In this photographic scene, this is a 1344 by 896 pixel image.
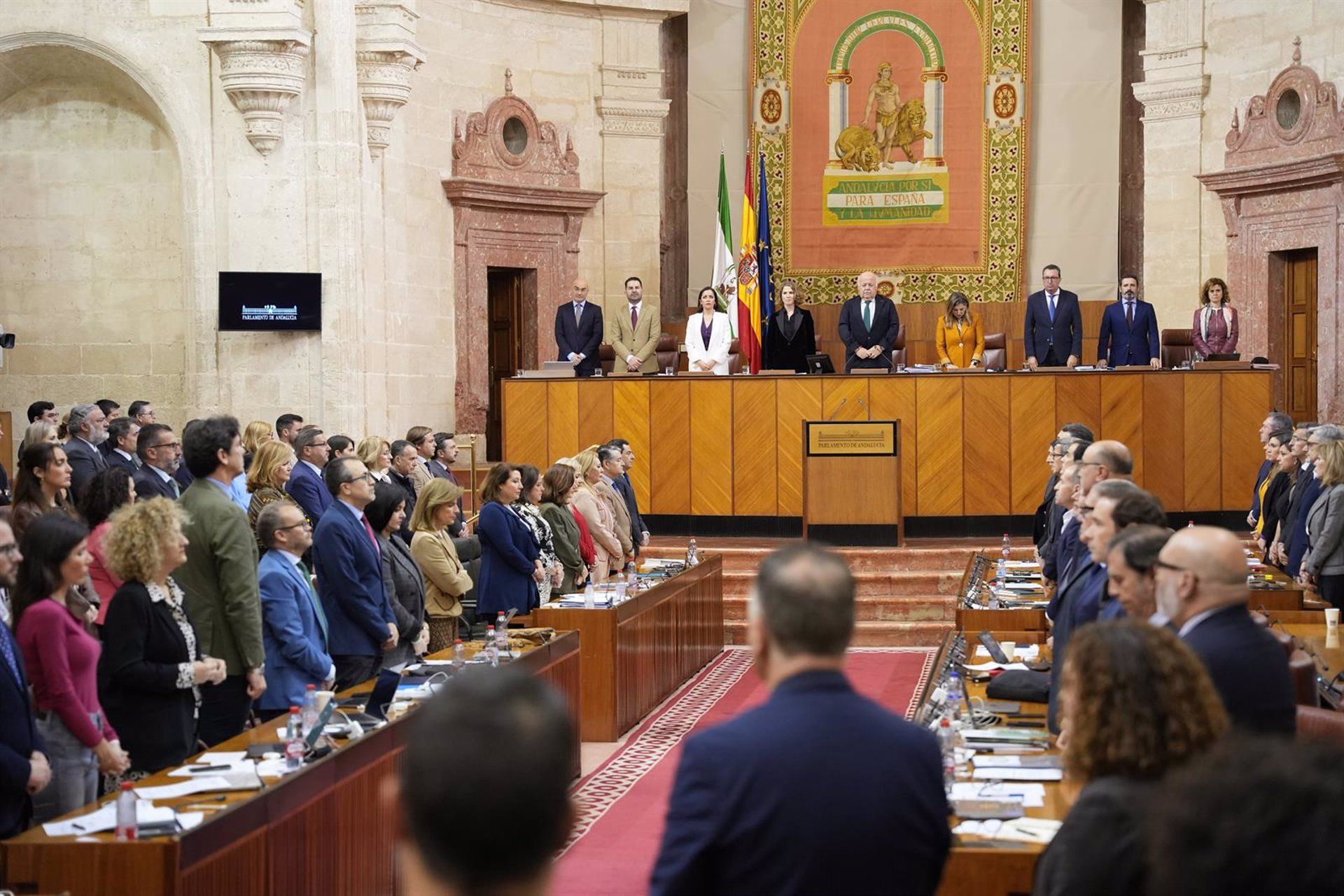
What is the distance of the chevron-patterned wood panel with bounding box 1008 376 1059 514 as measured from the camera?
12578 millimetres

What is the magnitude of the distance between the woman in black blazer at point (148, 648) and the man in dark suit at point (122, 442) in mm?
4196

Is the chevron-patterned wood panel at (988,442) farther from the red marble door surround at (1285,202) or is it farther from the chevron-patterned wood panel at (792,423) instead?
the red marble door surround at (1285,202)

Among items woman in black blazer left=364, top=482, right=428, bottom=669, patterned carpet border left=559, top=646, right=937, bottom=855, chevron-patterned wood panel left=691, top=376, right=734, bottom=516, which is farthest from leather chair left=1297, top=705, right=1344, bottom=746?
chevron-patterned wood panel left=691, top=376, right=734, bottom=516

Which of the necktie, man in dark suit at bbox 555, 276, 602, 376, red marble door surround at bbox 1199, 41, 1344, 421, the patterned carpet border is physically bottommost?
the patterned carpet border

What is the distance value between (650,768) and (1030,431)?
5971 mm

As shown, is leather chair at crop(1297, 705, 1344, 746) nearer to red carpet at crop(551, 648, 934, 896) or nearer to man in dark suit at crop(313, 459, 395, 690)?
red carpet at crop(551, 648, 934, 896)

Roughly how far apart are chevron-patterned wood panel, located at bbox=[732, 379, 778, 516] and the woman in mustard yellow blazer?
5.28ft

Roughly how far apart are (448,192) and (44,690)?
11452 mm

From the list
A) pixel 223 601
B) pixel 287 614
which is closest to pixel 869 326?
pixel 287 614

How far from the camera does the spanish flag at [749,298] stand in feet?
45.9

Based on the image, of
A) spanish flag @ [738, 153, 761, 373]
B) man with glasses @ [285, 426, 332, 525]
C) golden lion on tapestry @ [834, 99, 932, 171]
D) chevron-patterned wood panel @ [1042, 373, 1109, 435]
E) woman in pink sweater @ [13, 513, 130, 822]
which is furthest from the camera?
golden lion on tapestry @ [834, 99, 932, 171]

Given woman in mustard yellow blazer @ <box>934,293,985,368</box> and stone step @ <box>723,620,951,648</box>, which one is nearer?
stone step @ <box>723,620,951,648</box>

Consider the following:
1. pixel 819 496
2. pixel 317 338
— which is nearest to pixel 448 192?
pixel 317 338

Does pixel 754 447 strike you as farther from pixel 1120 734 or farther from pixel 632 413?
pixel 1120 734
